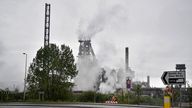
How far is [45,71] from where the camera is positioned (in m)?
69.3

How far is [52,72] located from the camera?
70.7 metres

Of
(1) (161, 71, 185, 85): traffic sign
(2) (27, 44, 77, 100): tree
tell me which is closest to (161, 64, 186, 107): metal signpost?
(1) (161, 71, 185, 85): traffic sign

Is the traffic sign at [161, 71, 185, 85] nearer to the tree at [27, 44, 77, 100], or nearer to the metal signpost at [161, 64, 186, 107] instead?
the metal signpost at [161, 64, 186, 107]

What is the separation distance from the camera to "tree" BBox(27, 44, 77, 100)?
69.2 metres

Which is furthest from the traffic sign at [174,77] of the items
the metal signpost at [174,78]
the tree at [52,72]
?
the tree at [52,72]

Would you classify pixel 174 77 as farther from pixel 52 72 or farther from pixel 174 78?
pixel 52 72

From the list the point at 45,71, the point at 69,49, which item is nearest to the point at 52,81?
the point at 45,71

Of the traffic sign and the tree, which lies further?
the tree

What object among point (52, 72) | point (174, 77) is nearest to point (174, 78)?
point (174, 77)

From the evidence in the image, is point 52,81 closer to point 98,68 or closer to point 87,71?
point 87,71

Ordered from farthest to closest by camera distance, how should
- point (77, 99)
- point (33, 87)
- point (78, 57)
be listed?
point (78, 57), point (77, 99), point (33, 87)

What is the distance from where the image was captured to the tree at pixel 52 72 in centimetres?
6919

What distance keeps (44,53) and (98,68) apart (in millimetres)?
39978

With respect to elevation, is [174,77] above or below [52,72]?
below
